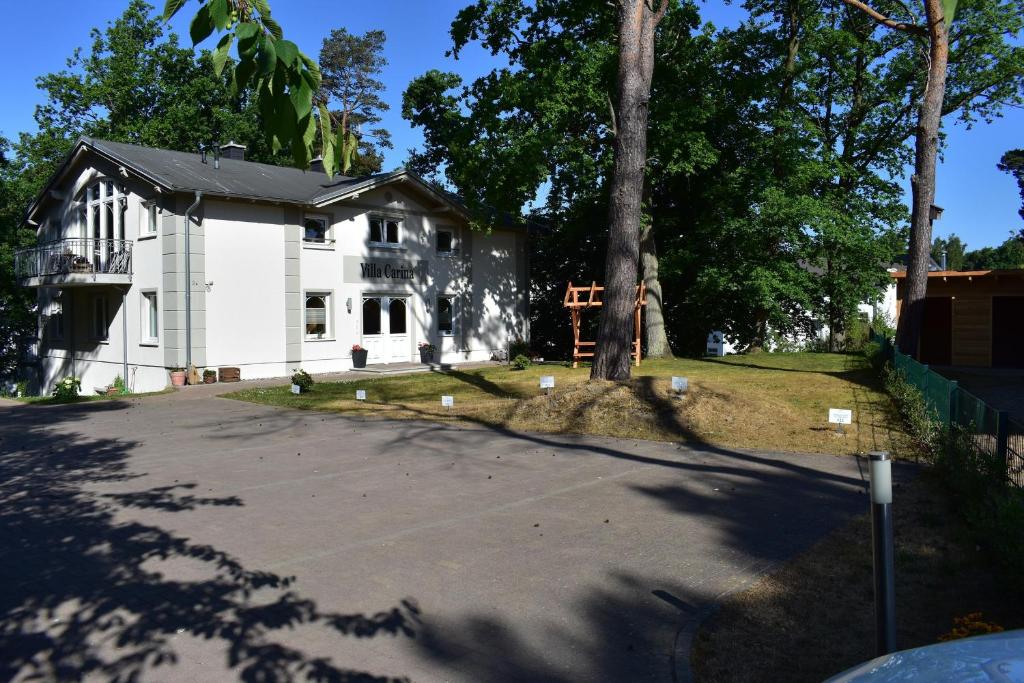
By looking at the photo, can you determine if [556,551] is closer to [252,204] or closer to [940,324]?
[252,204]

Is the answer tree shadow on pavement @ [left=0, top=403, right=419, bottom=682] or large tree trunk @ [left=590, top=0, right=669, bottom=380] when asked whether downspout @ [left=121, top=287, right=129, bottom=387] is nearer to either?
large tree trunk @ [left=590, top=0, right=669, bottom=380]

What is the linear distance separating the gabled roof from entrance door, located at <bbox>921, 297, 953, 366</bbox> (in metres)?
17.6

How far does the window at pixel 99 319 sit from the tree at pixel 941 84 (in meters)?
23.1

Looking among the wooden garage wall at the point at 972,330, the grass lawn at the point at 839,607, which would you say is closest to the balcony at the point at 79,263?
the grass lawn at the point at 839,607

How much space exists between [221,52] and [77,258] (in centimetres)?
2456

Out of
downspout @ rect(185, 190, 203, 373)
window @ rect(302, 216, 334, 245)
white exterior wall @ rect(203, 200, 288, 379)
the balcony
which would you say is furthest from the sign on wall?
the balcony

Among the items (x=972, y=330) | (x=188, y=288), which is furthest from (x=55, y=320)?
(x=972, y=330)

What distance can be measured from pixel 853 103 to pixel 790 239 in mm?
7383

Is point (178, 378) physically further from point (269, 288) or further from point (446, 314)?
point (446, 314)

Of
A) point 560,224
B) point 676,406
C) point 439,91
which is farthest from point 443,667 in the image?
point 439,91

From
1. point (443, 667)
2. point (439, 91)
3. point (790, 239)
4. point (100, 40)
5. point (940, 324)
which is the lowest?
point (443, 667)

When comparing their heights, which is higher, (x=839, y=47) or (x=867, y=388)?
(x=839, y=47)

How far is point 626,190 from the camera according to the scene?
1477cm

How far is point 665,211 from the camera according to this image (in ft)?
95.3
